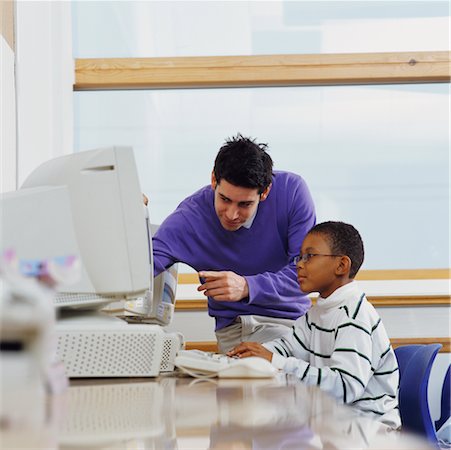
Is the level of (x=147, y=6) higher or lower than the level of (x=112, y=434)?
higher

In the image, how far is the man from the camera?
234 cm

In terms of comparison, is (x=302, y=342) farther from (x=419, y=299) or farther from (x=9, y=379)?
(x=9, y=379)

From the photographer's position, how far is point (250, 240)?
2.43 metres

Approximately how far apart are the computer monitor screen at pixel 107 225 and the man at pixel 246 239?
808mm

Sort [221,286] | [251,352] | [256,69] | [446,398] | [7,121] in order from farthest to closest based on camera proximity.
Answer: [256,69]
[446,398]
[7,121]
[221,286]
[251,352]

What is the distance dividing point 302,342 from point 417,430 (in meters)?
0.41

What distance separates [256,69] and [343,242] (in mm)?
1582

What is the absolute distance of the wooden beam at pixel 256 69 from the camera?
139 inches

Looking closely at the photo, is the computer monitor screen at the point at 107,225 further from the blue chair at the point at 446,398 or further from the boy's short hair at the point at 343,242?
the blue chair at the point at 446,398

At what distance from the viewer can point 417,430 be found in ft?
6.93

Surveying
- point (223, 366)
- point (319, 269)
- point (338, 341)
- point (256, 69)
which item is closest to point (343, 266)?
point (319, 269)

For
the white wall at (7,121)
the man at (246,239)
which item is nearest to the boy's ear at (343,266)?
the man at (246,239)

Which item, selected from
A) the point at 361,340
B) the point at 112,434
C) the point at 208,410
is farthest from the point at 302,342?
the point at 112,434

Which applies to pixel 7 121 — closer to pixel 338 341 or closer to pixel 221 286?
pixel 221 286
